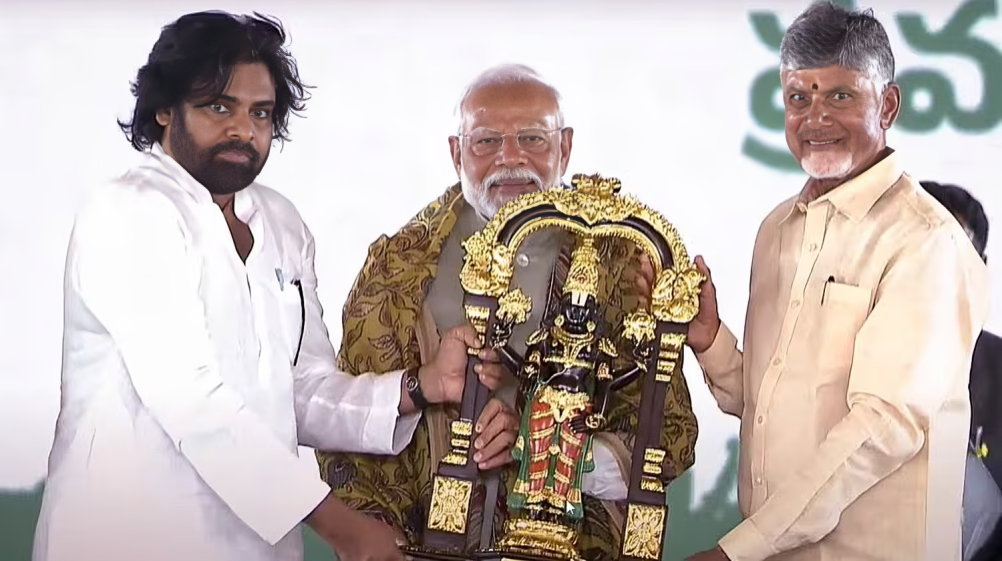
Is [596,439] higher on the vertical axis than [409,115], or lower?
lower

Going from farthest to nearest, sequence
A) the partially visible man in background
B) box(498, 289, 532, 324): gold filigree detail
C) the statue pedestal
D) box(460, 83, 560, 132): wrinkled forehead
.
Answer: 1. box(460, 83, 560, 132): wrinkled forehead
2. the partially visible man in background
3. box(498, 289, 532, 324): gold filigree detail
4. the statue pedestal

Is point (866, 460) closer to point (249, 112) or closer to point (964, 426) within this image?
point (964, 426)

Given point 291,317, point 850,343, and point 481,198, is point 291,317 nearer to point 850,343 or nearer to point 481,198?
point 481,198

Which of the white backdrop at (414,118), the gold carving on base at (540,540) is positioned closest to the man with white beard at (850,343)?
the white backdrop at (414,118)

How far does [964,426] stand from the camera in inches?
108

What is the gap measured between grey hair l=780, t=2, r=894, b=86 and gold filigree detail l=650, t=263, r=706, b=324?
59 centimetres

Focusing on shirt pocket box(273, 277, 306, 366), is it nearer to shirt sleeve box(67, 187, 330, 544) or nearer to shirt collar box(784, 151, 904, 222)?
shirt sleeve box(67, 187, 330, 544)

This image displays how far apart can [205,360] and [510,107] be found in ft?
3.01

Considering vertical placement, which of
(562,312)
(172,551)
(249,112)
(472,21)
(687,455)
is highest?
(472,21)

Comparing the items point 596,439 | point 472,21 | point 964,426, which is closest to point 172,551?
point 596,439

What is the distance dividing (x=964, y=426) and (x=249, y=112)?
179 cm

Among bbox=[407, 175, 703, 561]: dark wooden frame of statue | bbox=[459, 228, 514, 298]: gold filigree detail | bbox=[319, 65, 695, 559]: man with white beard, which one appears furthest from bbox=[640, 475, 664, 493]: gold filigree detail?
bbox=[459, 228, 514, 298]: gold filigree detail

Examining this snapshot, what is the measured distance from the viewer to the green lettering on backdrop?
2930 mm

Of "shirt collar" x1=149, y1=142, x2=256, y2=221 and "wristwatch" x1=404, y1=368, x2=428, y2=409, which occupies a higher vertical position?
"shirt collar" x1=149, y1=142, x2=256, y2=221
